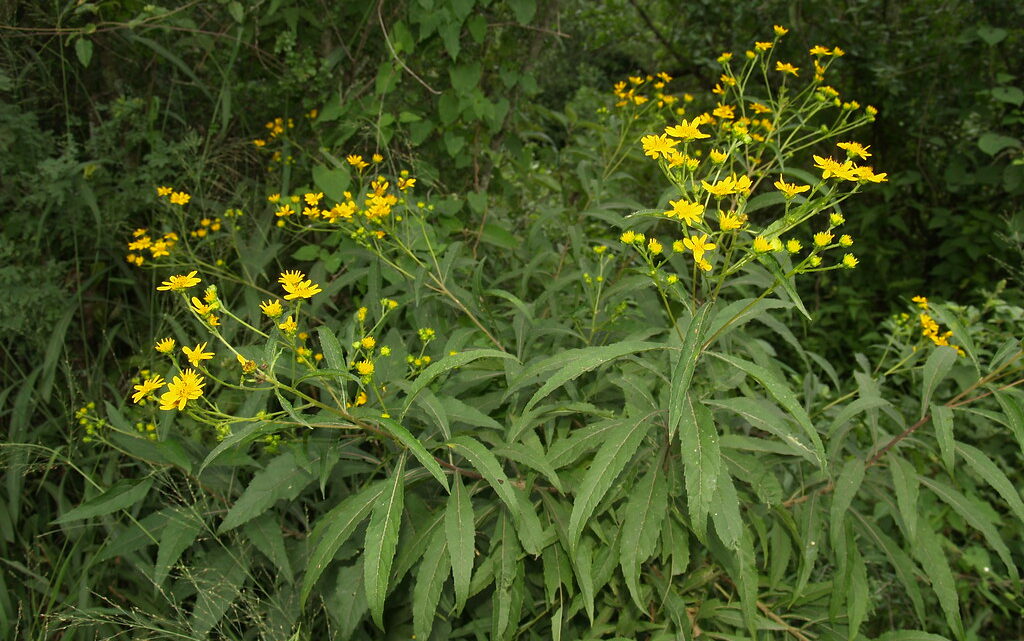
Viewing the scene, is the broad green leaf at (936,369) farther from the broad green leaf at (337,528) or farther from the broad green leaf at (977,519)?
the broad green leaf at (337,528)

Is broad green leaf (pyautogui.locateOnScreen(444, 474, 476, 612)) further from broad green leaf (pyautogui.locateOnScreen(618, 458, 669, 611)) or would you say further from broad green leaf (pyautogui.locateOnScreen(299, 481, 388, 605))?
broad green leaf (pyautogui.locateOnScreen(618, 458, 669, 611))

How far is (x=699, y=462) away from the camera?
1.22 m

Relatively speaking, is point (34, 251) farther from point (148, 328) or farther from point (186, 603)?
point (186, 603)

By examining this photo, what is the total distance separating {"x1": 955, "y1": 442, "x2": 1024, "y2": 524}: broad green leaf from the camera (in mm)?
1408

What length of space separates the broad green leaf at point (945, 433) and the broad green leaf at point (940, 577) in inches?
10.0

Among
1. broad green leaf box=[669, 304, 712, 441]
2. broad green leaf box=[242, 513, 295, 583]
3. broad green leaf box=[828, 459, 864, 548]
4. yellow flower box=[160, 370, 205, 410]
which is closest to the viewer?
broad green leaf box=[669, 304, 712, 441]

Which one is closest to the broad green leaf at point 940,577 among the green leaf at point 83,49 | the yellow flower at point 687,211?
the yellow flower at point 687,211

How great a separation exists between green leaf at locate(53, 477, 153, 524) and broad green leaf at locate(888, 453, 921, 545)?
1.79 m

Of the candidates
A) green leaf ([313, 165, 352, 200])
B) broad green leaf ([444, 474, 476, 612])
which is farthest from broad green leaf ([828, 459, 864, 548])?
green leaf ([313, 165, 352, 200])

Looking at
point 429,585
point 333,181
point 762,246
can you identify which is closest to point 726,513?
point 762,246

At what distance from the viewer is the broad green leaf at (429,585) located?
1.40 metres

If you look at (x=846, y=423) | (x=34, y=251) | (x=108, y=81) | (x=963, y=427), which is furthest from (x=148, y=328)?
(x=963, y=427)

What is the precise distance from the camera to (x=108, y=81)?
289 centimetres

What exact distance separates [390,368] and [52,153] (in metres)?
2.05
